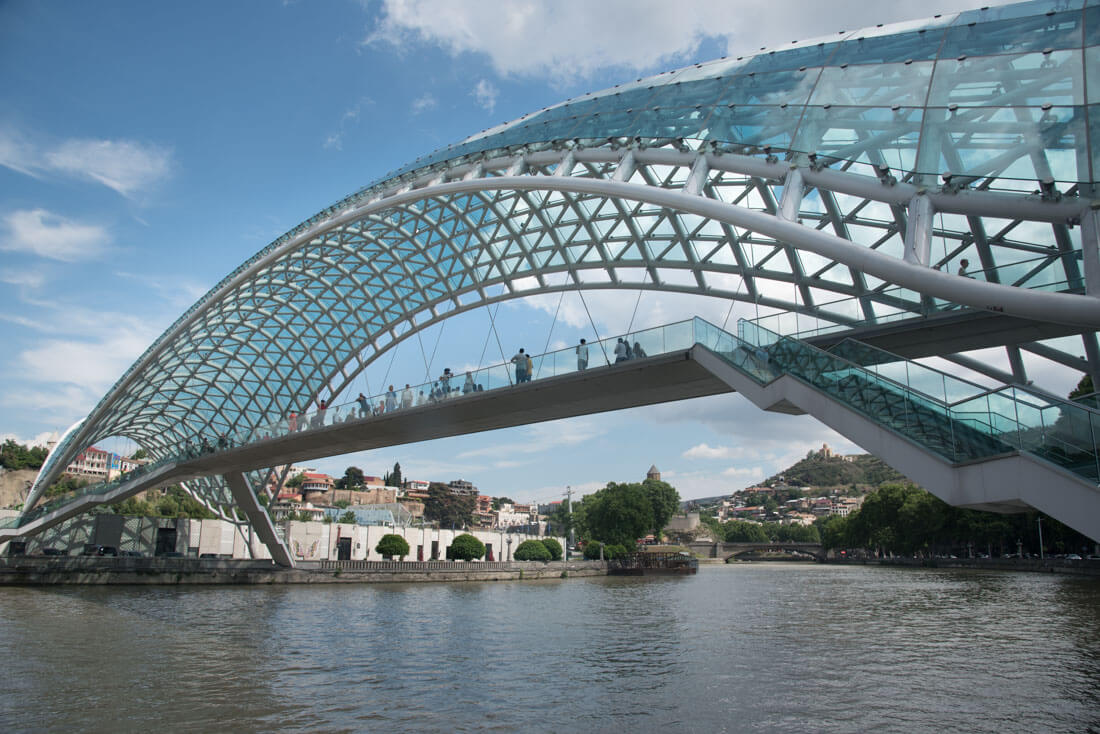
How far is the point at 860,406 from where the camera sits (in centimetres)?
1684

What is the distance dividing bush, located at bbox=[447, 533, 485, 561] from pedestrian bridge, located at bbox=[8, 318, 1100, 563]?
33.4m

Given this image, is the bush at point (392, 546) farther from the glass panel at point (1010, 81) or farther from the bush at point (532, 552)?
the glass panel at point (1010, 81)

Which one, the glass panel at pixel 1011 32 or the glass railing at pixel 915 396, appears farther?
the glass panel at pixel 1011 32

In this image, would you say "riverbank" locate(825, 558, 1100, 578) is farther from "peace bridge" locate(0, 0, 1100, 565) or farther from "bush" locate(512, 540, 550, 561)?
"bush" locate(512, 540, 550, 561)

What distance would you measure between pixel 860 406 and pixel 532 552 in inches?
2449

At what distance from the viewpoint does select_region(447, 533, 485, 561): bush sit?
223 feet

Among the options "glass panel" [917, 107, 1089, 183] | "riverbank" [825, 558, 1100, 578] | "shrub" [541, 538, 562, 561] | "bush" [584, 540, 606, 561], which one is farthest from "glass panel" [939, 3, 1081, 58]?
"bush" [584, 540, 606, 561]

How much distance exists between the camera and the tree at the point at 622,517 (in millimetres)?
103812

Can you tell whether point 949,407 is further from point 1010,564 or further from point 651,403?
point 1010,564

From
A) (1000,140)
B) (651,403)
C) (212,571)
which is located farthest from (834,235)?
(212,571)

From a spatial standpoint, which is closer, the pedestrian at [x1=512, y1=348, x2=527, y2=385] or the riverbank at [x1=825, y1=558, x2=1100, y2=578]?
the pedestrian at [x1=512, y1=348, x2=527, y2=385]

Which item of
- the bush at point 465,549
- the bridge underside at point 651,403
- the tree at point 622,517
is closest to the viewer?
the bridge underside at point 651,403

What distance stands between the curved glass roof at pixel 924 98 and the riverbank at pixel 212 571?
36.4 m

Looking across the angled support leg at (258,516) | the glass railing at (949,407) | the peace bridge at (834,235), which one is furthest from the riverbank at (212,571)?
the glass railing at (949,407)
